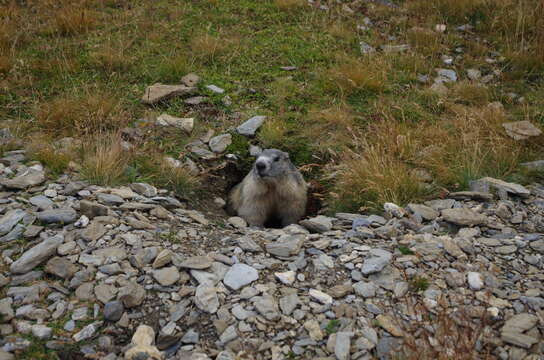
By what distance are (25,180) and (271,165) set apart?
232 centimetres

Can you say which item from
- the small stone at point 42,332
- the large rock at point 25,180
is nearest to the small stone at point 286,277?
the small stone at point 42,332

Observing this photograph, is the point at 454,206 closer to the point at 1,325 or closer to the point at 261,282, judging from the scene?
the point at 261,282

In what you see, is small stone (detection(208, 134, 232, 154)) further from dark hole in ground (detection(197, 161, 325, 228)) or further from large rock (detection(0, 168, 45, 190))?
large rock (detection(0, 168, 45, 190))

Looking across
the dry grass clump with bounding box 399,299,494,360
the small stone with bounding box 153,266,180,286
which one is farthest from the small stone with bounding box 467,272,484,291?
the small stone with bounding box 153,266,180,286

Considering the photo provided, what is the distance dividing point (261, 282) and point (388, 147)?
242cm

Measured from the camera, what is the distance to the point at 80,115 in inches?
209

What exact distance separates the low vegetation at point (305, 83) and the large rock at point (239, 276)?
63.9 inches

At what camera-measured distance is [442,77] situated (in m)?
6.90

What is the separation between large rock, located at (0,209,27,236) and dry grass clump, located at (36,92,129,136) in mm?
1628

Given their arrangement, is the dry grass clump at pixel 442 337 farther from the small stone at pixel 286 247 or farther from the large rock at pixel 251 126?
the large rock at pixel 251 126

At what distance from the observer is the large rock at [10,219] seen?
344 cm

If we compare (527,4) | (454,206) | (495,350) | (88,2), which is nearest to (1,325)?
(495,350)

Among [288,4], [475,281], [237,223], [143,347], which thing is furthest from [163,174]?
[288,4]

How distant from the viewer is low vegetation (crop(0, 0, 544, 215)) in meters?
4.73
